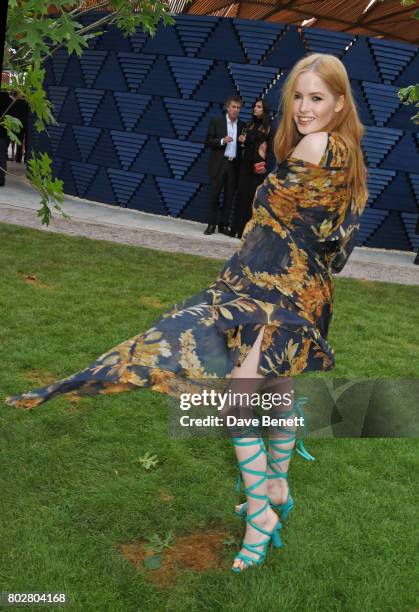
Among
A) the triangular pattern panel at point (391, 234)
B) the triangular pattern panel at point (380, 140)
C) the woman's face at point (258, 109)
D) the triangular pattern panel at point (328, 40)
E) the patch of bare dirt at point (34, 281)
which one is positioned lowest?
the patch of bare dirt at point (34, 281)

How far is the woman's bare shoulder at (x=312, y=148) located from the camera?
7.14ft

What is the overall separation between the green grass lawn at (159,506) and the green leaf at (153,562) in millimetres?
39

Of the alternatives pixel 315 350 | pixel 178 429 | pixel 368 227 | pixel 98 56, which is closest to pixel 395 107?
pixel 368 227

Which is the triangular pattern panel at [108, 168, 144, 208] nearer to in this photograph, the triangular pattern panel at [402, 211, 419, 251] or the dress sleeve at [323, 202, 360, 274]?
the triangular pattern panel at [402, 211, 419, 251]

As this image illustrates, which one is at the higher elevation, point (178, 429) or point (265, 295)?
point (265, 295)

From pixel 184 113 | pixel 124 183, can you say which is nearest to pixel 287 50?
pixel 184 113

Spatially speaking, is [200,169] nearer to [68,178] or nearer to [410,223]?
[68,178]

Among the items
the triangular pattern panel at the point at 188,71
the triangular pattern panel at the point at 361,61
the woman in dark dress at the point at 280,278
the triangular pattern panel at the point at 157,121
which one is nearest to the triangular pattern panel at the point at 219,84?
the triangular pattern panel at the point at 188,71

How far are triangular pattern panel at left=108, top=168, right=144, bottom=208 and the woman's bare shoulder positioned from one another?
10227 millimetres

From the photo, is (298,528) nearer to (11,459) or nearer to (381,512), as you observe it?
(381,512)

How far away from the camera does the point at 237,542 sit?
9.40 ft

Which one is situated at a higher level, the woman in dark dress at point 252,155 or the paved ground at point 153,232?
the woman in dark dress at point 252,155

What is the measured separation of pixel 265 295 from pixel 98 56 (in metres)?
11.3

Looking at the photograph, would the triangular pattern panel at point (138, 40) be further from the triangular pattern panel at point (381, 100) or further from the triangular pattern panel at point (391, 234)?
the triangular pattern panel at point (391, 234)
